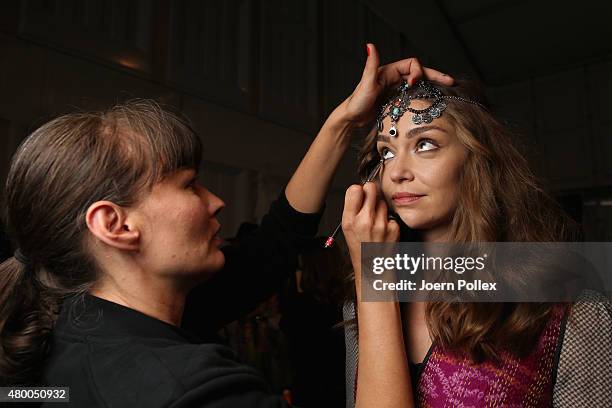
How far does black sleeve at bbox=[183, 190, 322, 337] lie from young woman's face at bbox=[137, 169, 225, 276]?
0.28 m

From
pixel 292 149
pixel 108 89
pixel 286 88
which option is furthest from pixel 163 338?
pixel 286 88

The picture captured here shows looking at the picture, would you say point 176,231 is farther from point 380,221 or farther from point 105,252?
point 380,221

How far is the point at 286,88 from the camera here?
7.62ft

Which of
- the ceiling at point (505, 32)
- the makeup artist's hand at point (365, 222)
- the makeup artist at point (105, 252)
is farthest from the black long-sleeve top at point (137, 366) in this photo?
the ceiling at point (505, 32)

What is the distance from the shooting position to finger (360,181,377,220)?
0.72 m

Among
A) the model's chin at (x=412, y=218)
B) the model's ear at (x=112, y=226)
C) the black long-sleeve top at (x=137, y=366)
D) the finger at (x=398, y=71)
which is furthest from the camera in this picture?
the finger at (x=398, y=71)

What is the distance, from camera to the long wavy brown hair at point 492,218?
75 cm

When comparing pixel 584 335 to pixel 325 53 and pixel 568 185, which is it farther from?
pixel 568 185

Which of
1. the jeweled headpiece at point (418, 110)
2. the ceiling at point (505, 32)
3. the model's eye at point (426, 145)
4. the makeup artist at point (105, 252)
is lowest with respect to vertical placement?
the makeup artist at point (105, 252)

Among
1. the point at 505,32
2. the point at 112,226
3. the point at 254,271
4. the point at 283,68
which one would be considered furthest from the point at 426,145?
the point at 505,32

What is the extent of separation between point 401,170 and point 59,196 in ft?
1.88

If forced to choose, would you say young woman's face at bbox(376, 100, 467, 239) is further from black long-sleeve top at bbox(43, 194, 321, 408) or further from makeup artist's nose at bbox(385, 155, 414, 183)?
black long-sleeve top at bbox(43, 194, 321, 408)

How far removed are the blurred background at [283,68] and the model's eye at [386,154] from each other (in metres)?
0.30

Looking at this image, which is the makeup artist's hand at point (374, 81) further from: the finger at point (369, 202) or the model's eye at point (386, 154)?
the finger at point (369, 202)
